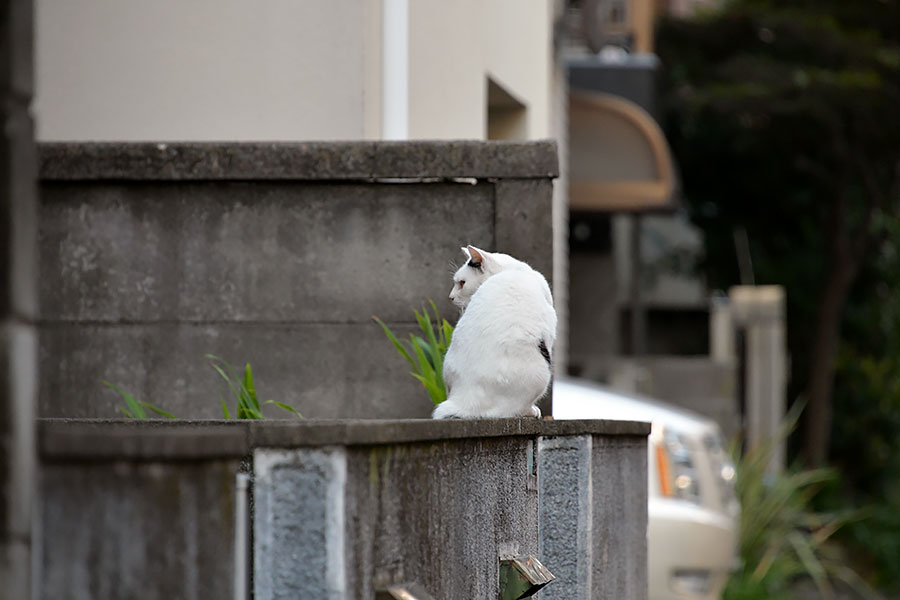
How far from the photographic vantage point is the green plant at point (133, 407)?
536cm

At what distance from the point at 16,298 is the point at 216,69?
187 inches

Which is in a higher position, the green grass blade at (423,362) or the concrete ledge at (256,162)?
the concrete ledge at (256,162)

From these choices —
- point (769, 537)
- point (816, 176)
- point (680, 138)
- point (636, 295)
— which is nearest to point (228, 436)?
point (769, 537)

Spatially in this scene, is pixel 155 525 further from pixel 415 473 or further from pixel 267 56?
pixel 267 56

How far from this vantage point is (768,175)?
21.3 m

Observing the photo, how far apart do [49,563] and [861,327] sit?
747 inches

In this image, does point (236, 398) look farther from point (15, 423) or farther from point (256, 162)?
point (15, 423)

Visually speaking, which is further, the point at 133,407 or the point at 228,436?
the point at 133,407

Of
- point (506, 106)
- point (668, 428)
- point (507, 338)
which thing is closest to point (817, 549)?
point (668, 428)

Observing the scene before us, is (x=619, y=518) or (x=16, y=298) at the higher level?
(x=16, y=298)

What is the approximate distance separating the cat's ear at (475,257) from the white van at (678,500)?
3812 millimetres

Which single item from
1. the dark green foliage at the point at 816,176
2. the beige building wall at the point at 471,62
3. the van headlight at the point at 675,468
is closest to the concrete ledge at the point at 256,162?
the beige building wall at the point at 471,62

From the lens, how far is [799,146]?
67.1ft

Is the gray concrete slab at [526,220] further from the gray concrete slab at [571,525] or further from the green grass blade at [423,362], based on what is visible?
the gray concrete slab at [571,525]
